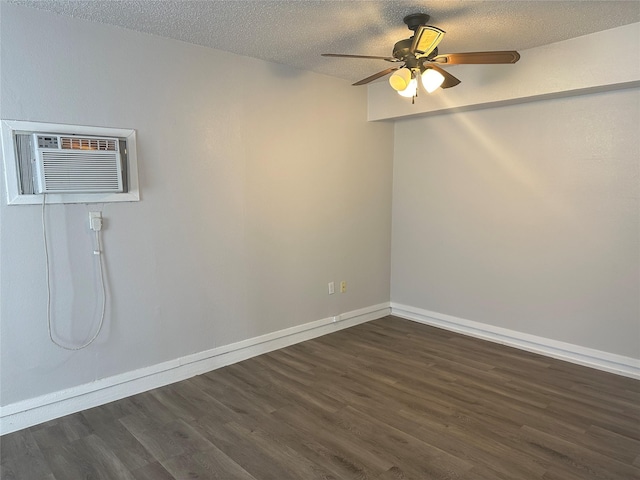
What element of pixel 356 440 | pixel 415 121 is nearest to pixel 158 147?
pixel 356 440

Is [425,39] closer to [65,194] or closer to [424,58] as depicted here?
[424,58]

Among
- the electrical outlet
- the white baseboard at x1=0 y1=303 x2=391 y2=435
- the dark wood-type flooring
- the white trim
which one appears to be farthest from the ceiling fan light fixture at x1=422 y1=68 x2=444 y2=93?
the white baseboard at x1=0 y1=303 x2=391 y2=435

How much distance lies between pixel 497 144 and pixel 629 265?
4.72 ft

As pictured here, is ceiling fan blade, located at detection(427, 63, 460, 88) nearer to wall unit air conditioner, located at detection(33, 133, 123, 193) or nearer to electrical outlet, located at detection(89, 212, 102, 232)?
wall unit air conditioner, located at detection(33, 133, 123, 193)

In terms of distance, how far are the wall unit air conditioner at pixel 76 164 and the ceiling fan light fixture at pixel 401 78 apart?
1860 mm

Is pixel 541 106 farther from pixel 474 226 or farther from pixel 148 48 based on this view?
pixel 148 48

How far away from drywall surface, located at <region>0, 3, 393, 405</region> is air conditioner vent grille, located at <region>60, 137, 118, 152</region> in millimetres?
134

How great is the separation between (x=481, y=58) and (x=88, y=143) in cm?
249

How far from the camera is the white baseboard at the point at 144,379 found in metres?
2.55

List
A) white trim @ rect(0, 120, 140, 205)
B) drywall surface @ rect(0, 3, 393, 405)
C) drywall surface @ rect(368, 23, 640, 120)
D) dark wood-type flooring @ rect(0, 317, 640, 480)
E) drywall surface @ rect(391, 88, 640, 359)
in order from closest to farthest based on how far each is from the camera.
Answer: dark wood-type flooring @ rect(0, 317, 640, 480)
white trim @ rect(0, 120, 140, 205)
drywall surface @ rect(0, 3, 393, 405)
drywall surface @ rect(368, 23, 640, 120)
drywall surface @ rect(391, 88, 640, 359)

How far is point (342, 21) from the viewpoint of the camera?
266 cm

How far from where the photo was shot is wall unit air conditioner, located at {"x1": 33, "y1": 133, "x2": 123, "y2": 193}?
2.47 m

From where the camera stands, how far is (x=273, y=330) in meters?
3.76

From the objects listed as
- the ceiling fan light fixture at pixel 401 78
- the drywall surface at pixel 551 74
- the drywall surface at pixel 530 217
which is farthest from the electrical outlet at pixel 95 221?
the drywall surface at pixel 530 217
